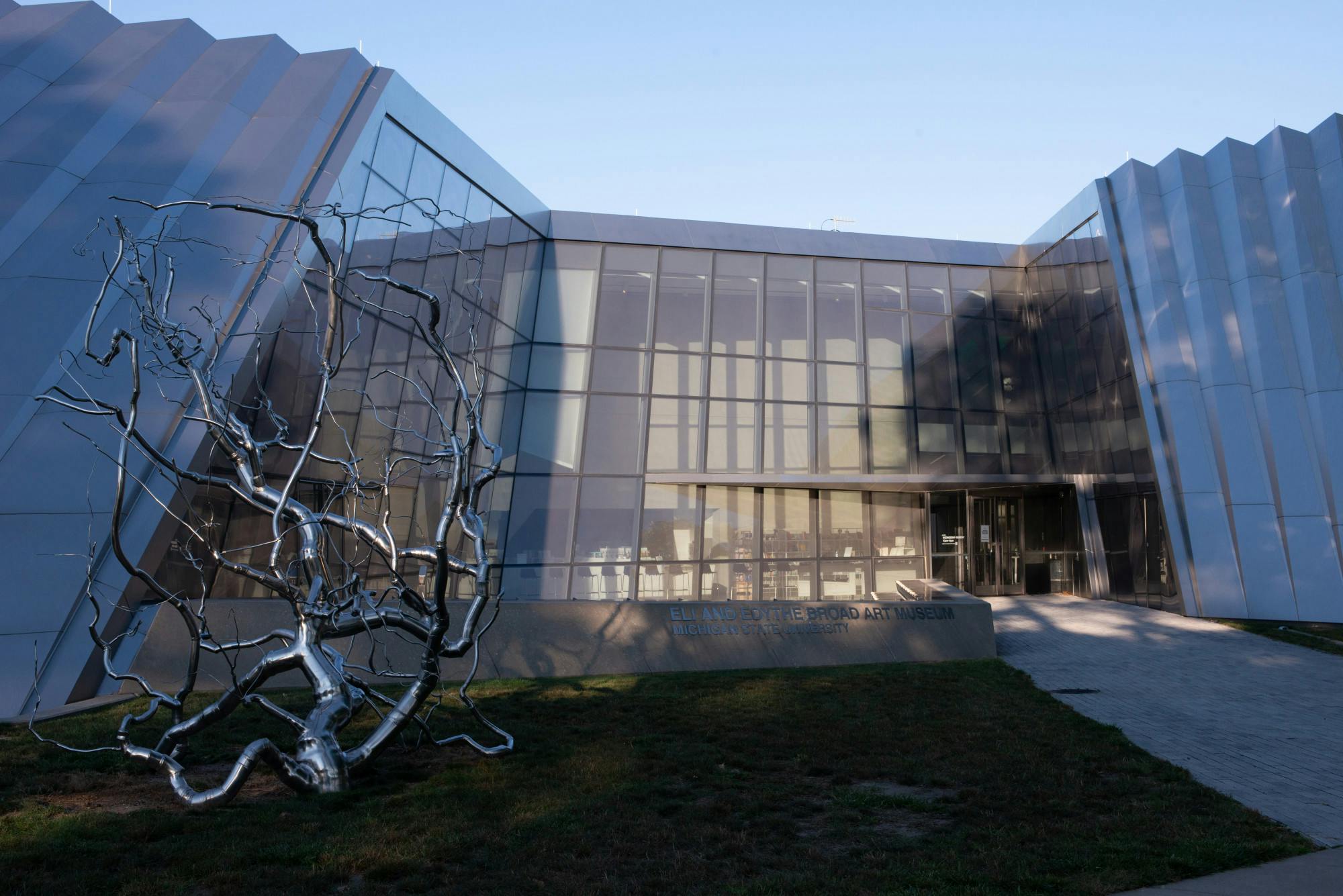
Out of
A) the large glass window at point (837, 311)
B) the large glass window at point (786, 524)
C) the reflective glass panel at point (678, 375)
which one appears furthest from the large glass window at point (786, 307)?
the large glass window at point (786, 524)

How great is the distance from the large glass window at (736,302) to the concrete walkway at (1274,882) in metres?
20.0

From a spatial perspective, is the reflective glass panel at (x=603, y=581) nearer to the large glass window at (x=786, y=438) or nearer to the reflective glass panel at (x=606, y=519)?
the reflective glass panel at (x=606, y=519)

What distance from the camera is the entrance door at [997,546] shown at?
25.7 metres

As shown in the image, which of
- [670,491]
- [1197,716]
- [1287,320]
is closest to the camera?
[1197,716]

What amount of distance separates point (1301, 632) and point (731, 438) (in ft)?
42.2

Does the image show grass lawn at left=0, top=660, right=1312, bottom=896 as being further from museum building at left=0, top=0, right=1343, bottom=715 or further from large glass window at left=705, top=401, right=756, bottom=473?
large glass window at left=705, top=401, right=756, bottom=473

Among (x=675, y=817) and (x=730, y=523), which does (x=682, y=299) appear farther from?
(x=675, y=817)

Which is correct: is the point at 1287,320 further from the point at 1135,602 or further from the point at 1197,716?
the point at 1197,716

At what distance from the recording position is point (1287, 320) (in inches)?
811

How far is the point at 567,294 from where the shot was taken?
24703 mm

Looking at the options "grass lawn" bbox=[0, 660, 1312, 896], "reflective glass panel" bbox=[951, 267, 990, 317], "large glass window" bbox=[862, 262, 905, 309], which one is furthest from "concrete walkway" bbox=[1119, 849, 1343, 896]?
"reflective glass panel" bbox=[951, 267, 990, 317]

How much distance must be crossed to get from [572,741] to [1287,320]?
19.3 meters

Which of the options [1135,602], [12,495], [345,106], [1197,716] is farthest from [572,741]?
[1135,602]

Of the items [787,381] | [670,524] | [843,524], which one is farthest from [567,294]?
[843,524]
